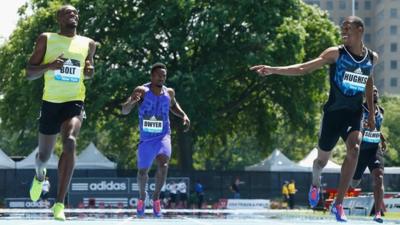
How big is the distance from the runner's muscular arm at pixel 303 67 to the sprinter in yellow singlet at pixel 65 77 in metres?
1.84

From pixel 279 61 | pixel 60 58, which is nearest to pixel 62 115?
pixel 60 58

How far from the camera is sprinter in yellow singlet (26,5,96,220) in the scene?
977cm

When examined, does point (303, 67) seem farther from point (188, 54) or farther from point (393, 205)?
point (188, 54)

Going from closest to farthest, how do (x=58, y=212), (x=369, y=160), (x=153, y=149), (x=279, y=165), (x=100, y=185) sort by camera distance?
(x=58, y=212), (x=153, y=149), (x=369, y=160), (x=100, y=185), (x=279, y=165)

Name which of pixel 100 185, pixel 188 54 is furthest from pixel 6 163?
pixel 188 54

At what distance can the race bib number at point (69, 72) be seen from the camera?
988 cm

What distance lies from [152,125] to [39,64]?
4021 millimetres

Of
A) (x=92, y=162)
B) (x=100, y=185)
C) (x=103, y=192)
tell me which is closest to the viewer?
(x=103, y=192)

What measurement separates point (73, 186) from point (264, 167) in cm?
1203

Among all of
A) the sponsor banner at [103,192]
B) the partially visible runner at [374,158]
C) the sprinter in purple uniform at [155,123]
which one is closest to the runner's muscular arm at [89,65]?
the sprinter in purple uniform at [155,123]

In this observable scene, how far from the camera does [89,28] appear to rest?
140 feet

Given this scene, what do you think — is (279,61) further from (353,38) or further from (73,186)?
(353,38)

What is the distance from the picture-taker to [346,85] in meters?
10.5

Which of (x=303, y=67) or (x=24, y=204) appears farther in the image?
(x=24, y=204)
